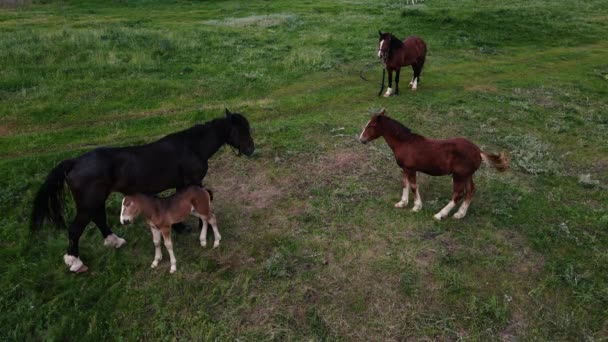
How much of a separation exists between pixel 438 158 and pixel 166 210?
17.6 ft

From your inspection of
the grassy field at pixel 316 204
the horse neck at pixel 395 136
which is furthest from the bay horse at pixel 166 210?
the horse neck at pixel 395 136

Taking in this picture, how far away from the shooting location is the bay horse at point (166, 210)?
7.24 m

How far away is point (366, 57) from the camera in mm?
22578

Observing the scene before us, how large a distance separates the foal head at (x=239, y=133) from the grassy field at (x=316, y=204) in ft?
5.08

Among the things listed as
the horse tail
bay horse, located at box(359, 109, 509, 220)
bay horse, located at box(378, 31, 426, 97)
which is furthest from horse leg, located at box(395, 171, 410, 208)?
bay horse, located at box(378, 31, 426, 97)

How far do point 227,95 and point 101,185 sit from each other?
34.8ft

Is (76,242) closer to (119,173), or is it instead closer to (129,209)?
(129,209)

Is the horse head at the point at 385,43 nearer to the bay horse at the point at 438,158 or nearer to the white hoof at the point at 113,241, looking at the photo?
the bay horse at the point at 438,158

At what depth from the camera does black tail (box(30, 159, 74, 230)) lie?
283 inches

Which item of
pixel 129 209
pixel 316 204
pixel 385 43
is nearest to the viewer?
pixel 129 209

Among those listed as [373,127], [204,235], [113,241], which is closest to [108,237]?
[113,241]

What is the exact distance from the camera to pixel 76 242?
24.7 ft

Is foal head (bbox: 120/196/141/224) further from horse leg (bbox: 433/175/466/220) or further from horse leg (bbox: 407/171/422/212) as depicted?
horse leg (bbox: 433/175/466/220)

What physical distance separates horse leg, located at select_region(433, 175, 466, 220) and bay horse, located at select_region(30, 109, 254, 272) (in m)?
4.50
